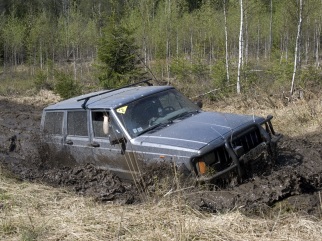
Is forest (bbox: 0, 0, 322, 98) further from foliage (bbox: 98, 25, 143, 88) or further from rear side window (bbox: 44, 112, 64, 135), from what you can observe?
rear side window (bbox: 44, 112, 64, 135)

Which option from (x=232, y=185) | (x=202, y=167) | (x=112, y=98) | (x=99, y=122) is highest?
(x=112, y=98)

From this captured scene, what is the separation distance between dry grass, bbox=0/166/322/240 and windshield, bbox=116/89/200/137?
5.21ft

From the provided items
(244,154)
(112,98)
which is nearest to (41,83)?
(112,98)

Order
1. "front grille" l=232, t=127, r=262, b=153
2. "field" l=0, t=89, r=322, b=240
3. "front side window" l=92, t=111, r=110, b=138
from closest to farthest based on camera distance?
1. "field" l=0, t=89, r=322, b=240
2. "front grille" l=232, t=127, r=262, b=153
3. "front side window" l=92, t=111, r=110, b=138

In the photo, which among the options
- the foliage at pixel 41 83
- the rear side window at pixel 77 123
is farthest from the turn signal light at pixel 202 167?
the foliage at pixel 41 83

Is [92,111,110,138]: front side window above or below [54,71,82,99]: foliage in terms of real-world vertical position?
above

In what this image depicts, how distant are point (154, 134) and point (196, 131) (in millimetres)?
642

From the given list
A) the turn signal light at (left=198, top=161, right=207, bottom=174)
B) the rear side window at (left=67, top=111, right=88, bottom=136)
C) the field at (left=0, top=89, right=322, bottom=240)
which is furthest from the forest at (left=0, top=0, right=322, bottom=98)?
the turn signal light at (left=198, top=161, right=207, bottom=174)

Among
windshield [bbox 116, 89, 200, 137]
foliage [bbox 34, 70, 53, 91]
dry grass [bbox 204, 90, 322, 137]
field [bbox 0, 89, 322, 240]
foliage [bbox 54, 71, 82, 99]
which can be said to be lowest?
foliage [bbox 34, 70, 53, 91]

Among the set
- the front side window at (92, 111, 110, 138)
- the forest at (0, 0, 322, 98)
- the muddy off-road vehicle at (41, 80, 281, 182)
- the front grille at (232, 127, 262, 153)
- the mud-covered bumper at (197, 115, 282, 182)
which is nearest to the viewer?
the mud-covered bumper at (197, 115, 282, 182)

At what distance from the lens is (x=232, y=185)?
5.73 metres

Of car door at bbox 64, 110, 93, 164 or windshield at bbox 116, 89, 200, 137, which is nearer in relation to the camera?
windshield at bbox 116, 89, 200, 137

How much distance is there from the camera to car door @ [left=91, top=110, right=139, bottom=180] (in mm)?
6430

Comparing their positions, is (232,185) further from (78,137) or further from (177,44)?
(177,44)
